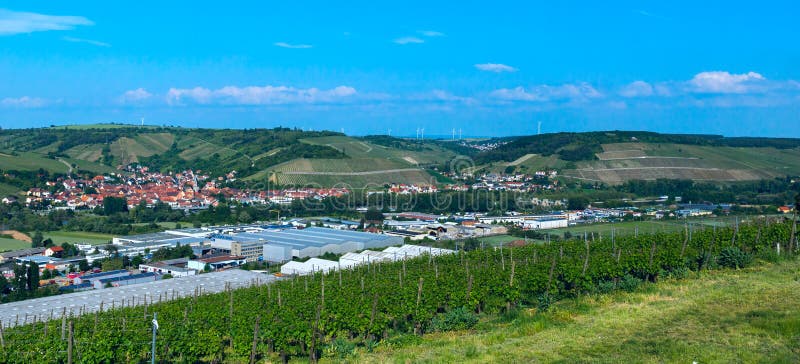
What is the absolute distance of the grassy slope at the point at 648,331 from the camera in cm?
985

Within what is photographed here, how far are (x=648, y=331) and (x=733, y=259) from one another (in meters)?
7.60

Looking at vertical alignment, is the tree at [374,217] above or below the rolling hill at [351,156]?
below

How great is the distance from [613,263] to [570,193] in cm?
6430

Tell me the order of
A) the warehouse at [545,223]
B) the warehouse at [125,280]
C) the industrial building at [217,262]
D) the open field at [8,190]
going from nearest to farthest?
the warehouse at [125,280]
the industrial building at [217,262]
the warehouse at [545,223]
the open field at [8,190]

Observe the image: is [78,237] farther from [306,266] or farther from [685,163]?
[685,163]

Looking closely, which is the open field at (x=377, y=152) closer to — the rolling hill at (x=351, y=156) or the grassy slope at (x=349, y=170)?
the rolling hill at (x=351, y=156)

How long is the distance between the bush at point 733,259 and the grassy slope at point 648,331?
2.23 metres

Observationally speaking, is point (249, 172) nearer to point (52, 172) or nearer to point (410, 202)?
point (52, 172)

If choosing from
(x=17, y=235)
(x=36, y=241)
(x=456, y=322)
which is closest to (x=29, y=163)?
(x=17, y=235)

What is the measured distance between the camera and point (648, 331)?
11.1 m

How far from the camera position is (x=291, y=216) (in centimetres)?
6812

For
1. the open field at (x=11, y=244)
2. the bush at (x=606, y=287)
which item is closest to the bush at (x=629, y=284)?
the bush at (x=606, y=287)

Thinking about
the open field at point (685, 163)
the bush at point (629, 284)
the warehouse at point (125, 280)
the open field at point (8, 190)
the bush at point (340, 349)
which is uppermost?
the open field at point (685, 163)

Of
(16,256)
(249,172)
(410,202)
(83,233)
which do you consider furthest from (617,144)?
(16,256)
